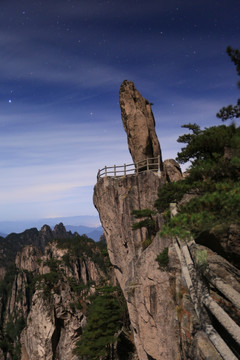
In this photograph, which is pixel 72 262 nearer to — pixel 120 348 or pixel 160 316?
pixel 120 348

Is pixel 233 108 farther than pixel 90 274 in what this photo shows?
No

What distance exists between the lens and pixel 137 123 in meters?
33.9

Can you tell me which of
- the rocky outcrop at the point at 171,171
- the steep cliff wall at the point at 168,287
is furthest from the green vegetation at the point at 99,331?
the rocky outcrop at the point at 171,171

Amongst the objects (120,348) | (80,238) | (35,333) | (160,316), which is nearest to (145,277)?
(160,316)

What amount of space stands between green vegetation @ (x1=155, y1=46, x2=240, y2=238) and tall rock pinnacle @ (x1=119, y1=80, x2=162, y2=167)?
15.4m

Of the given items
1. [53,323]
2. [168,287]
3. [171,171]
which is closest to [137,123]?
[171,171]

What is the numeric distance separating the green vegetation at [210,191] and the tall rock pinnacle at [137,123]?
15420 mm

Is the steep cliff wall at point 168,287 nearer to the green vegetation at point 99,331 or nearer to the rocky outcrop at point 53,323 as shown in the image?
the green vegetation at point 99,331

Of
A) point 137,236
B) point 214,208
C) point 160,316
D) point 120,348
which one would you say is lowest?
point 120,348

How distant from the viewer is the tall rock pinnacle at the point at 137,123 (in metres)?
33.7

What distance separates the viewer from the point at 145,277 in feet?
65.9

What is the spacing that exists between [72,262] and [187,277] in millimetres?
126540

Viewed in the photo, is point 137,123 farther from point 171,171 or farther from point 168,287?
point 168,287

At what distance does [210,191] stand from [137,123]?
84.3ft
